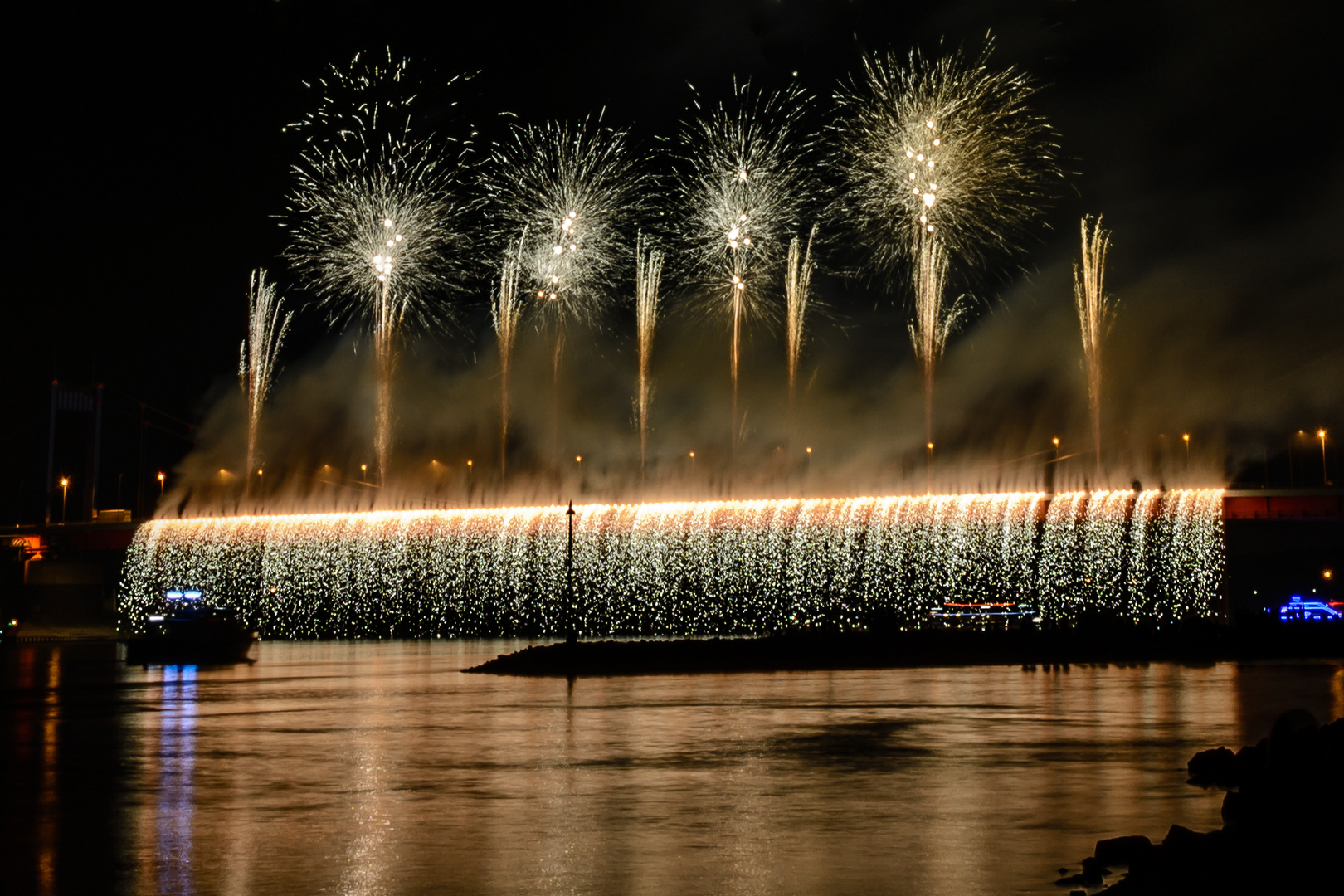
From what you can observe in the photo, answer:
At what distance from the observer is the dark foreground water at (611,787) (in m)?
10.7

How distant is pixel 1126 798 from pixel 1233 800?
2.30 metres

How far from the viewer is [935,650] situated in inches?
1711

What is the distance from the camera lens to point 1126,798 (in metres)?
14.0

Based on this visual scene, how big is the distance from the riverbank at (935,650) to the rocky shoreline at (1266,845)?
30.1 m

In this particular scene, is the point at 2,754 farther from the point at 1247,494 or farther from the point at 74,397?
the point at 74,397

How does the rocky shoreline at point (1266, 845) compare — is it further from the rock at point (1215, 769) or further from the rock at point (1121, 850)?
the rock at point (1215, 769)

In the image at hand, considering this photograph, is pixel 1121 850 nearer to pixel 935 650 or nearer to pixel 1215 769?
pixel 1215 769

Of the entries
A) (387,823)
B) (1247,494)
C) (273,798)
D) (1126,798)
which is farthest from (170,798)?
(1247,494)

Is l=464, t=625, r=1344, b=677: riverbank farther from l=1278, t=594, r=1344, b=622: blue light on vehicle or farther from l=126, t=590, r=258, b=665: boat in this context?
l=1278, t=594, r=1344, b=622: blue light on vehicle

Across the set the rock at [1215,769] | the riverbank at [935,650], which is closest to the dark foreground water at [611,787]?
the rock at [1215,769]

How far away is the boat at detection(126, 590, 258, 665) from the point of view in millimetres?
53906

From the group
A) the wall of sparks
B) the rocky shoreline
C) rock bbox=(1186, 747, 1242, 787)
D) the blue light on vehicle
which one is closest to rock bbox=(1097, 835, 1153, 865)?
the rocky shoreline

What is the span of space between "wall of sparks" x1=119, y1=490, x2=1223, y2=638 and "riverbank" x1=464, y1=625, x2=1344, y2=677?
8002mm

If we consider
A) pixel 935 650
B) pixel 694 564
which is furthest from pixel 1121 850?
pixel 694 564
